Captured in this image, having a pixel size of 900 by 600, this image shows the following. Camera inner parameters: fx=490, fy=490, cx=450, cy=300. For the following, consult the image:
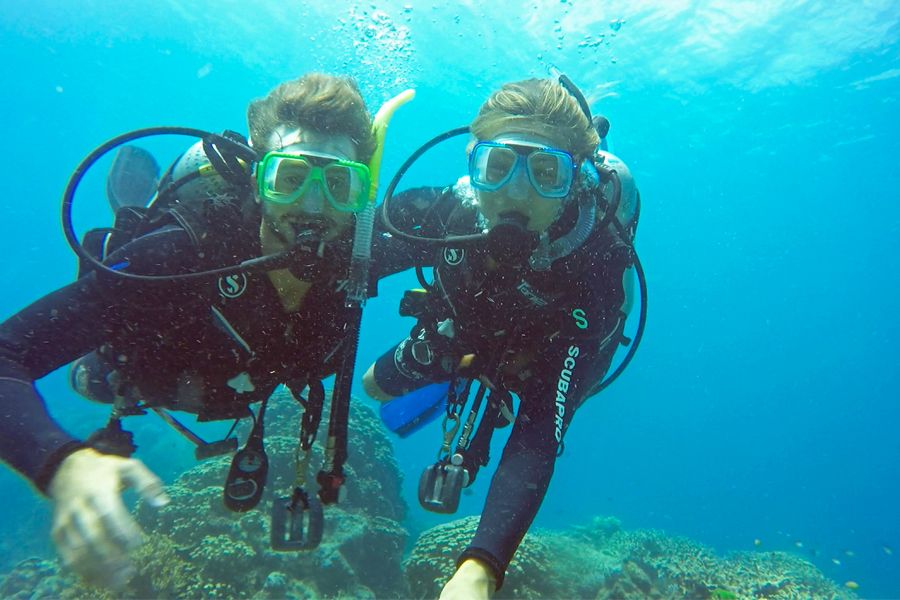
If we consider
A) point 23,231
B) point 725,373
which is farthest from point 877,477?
point 23,231

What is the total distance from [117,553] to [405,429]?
11.7 ft

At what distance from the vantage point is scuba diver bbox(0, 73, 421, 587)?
2.65 meters

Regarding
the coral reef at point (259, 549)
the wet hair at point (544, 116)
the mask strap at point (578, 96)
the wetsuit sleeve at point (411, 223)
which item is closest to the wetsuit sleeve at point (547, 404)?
the wet hair at point (544, 116)

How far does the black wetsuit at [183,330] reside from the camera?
2180 mm

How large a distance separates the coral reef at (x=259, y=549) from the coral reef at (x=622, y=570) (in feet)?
4.05

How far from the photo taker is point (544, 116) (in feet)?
11.2

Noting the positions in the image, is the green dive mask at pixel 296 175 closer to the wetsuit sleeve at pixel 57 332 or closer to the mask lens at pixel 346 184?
the mask lens at pixel 346 184

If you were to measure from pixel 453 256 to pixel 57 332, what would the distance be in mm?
2480

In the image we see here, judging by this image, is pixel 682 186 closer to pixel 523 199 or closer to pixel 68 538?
pixel 523 199

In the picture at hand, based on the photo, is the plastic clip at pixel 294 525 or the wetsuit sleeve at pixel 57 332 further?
the plastic clip at pixel 294 525

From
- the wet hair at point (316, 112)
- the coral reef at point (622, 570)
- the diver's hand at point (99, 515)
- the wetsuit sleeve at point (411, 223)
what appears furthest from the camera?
the coral reef at point (622, 570)

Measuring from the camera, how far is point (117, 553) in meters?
1.38

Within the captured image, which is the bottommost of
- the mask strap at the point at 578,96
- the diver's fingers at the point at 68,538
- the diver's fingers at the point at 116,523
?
the diver's fingers at the point at 68,538

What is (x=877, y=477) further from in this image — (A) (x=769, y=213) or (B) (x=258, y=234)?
(B) (x=258, y=234)
